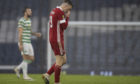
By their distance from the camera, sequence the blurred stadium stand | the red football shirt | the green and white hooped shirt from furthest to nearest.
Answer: the blurred stadium stand, the green and white hooped shirt, the red football shirt

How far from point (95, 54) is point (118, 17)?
240 cm

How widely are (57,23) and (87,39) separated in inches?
249

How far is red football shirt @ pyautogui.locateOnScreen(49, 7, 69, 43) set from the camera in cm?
583

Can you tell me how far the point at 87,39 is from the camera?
39.9 ft

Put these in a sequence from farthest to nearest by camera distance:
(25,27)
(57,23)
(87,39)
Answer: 1. (87,39)
2. (25,27)
3. (57,23)

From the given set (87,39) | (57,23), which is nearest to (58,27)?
(57,23)

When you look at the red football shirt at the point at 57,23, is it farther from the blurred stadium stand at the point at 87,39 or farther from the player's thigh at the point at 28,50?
the blurred stadium stand at the point at 87,39

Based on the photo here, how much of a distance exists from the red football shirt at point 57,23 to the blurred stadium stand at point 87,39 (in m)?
5.59

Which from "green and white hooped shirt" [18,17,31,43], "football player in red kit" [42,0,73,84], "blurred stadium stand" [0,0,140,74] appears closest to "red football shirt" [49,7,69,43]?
"football player in red kit" [42,0,73,84]

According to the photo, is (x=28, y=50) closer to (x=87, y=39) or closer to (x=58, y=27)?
(x=58, y=27)

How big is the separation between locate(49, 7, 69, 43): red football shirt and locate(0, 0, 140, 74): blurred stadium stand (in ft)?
18.3

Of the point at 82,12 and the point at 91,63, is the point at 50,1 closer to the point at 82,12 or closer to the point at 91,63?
the point at 82,12

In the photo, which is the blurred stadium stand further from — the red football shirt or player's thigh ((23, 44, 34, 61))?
the red football shirt

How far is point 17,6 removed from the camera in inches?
557
